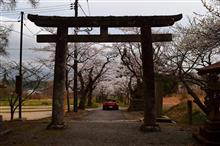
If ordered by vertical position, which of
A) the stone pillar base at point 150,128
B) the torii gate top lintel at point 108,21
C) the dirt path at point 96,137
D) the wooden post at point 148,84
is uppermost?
the torii gate top lintel at point 108,21

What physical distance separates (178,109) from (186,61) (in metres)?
9.58

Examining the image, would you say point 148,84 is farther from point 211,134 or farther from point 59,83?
point 211,134

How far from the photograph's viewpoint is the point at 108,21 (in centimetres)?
1566

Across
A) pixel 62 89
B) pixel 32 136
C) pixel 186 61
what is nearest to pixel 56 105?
pixel 62 89

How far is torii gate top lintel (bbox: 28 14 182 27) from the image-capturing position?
15.5 m

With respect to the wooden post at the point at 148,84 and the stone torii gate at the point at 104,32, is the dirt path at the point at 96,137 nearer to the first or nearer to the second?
the wooden post at the point at 148,84

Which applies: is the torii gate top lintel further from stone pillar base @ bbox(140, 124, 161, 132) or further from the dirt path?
the dirt path

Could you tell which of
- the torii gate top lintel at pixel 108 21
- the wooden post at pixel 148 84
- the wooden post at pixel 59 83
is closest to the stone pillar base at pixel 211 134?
the wooden post at pixel 148 84

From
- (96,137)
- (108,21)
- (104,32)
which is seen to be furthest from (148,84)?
(96,137)

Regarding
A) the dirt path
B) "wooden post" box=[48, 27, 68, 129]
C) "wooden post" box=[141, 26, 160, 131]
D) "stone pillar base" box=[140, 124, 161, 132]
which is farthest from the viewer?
"wooden post" box=[48, 27, 68, 129]

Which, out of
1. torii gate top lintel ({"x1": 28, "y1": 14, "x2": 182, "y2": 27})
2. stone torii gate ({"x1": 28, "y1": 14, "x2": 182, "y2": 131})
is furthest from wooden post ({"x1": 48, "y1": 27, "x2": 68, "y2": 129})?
torii gate top lintel ({"x1": 28, "y1": 14, "x2": 182, "y2": 27})

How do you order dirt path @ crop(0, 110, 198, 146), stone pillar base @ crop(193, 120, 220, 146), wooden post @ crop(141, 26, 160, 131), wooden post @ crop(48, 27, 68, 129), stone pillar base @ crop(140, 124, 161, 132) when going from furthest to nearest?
wooden post @ crop(48, 27, 68, 129) < wooden post @ crop(141, 26, 160, 131) < stone pillar base @ crop(140, 124, 161, 132) < dirt path @ crop(0, 110, 198, 146) < stone pillar base @ crop(193, 120, 220, 146)

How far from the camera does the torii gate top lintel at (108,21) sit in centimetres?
1545

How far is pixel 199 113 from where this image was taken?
2577cm
